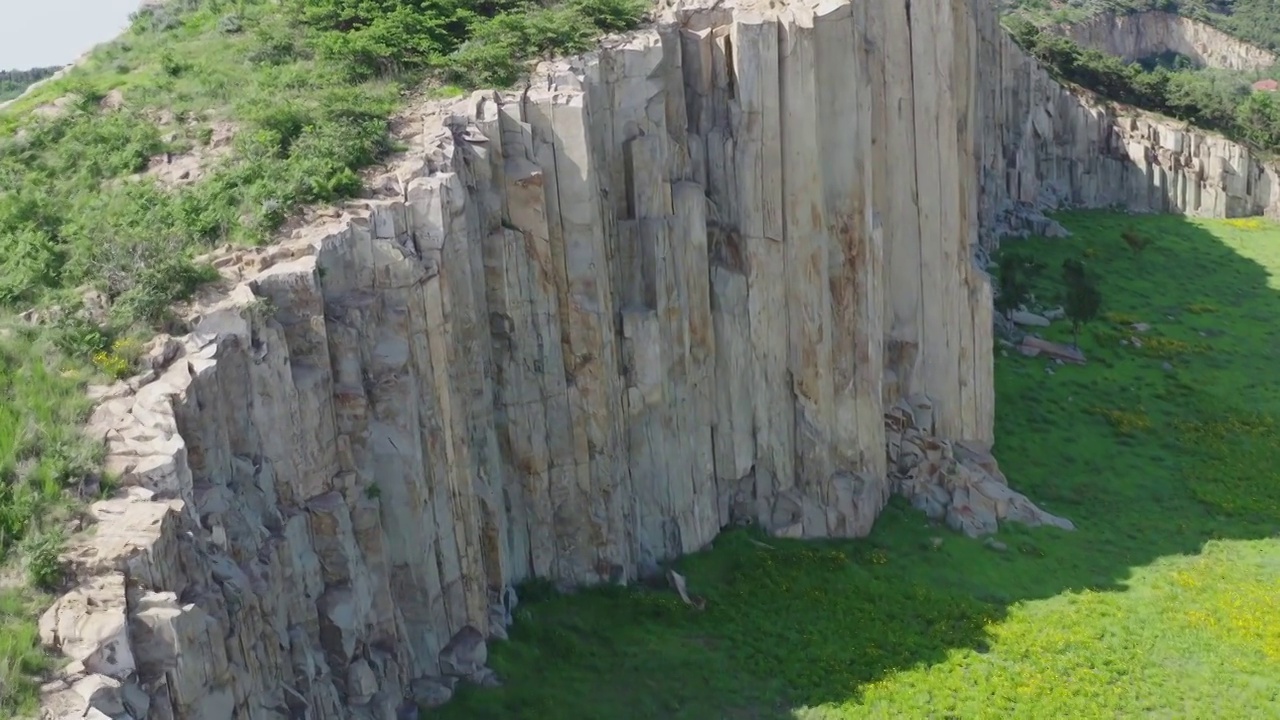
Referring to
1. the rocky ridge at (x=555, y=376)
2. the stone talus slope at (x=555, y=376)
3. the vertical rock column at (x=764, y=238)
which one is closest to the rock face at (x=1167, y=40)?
the rocky ridge at (x=555, y=376)

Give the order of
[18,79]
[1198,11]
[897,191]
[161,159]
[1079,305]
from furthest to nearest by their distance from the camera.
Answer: [1198,11]
[18,79]
[1079,305]
[897,191]
[161,159]

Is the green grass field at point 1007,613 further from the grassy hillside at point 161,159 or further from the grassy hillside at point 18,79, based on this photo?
the grassy hillside at point 18,79

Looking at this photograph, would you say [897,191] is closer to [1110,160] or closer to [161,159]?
[161,159]

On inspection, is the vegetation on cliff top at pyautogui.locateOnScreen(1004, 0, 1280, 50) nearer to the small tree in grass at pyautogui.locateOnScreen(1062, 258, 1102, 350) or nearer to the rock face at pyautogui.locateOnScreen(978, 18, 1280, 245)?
the rock face at pyautogui.locateOnScreen(978, 18, 1280, 245)

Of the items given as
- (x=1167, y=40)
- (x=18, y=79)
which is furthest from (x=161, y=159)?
(x=1167, y=40)

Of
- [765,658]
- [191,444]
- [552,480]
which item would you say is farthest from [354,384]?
[765,658]

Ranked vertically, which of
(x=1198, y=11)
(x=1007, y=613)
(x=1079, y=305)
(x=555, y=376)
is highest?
(x=1198, y=11)
